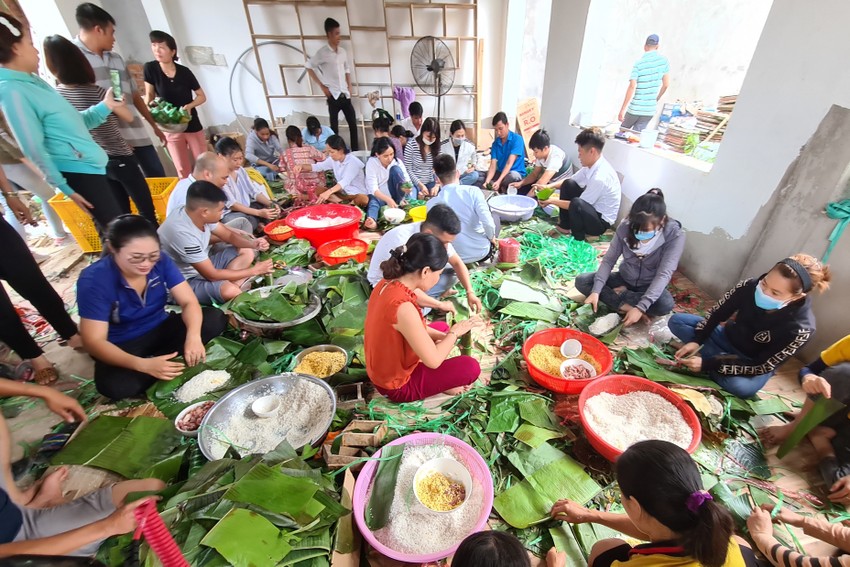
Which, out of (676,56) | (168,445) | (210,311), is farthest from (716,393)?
(676,56)

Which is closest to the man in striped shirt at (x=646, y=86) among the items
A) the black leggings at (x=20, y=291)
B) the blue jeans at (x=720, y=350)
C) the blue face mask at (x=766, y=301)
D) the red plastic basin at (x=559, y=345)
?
the blue jeans at (x=720, y=350)

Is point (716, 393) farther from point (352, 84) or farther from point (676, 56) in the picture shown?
point (352, 84)

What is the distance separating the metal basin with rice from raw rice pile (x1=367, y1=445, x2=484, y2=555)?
361cm

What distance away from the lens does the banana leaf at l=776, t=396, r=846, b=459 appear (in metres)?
1.77

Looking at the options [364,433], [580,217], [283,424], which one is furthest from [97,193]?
[580,217]

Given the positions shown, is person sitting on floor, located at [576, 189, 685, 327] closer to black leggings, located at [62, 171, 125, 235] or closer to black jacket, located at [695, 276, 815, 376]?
black jacket, located at [695, 276, 815, 376]

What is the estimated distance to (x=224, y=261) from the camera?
350 centimetres

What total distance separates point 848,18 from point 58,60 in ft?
18.3

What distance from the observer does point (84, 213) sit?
383 centimetres

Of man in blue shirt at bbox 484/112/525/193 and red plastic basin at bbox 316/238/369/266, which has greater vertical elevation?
man in blue shirt at bbox 484/112/525/193

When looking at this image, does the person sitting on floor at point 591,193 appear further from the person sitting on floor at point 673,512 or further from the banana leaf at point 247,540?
the banana leaf at point 247,540

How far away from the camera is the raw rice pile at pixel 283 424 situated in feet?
6.25

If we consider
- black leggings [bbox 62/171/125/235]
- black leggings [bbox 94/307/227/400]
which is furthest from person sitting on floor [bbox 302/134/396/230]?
black leggings [bbox 94/307/227/400]

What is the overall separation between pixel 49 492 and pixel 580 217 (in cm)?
470
